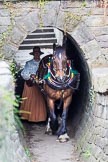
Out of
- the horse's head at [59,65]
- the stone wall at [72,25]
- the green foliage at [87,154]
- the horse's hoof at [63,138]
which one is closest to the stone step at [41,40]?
the horse's head at [59,65]

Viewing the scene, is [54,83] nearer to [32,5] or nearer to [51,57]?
[51,57]

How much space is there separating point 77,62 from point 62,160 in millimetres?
3577

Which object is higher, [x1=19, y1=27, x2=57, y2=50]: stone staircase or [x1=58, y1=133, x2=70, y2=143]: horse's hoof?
[x1=19, y1=27, x2=57, y2=50]: stone staircase

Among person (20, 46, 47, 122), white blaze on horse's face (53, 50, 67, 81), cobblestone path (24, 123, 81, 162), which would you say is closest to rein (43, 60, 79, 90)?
white blaze on horse's face (53, 50, 67, 81)

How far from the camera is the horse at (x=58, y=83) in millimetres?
9898

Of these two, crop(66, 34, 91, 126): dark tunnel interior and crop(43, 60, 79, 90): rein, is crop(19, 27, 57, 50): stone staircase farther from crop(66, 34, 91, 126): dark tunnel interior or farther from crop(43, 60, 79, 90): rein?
crop(43, 60, 79, 90): rein

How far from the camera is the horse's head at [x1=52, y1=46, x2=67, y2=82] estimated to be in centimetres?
982

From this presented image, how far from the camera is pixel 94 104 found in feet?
29.0

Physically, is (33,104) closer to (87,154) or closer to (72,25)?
(72,25)

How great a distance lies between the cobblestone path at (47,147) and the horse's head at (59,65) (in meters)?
1.14

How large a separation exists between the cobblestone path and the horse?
0.61 ft

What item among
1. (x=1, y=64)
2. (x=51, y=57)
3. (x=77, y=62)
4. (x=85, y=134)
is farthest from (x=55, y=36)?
(x=1, y=64)

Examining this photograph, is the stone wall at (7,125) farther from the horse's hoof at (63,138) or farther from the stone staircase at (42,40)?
the stone staircase at (42,40)

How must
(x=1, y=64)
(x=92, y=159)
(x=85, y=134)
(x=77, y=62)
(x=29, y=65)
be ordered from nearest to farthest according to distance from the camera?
(x=1, y=64) → (x=92, y=159) → (x=85, y=134) → (x=29, y=65) → (x=77, y=62)
